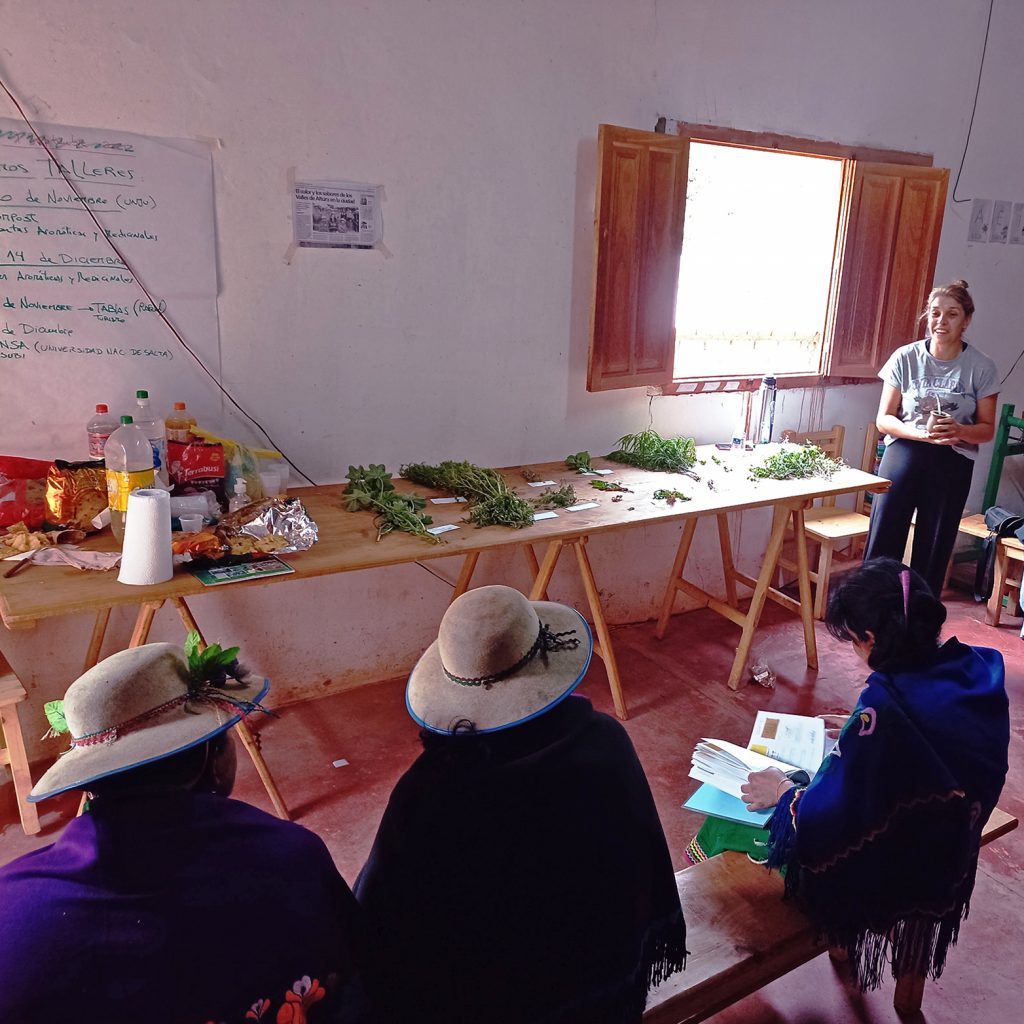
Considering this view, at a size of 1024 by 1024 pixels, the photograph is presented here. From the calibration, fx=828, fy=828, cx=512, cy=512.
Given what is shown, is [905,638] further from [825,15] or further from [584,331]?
[825,15]

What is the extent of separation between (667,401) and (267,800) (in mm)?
2689

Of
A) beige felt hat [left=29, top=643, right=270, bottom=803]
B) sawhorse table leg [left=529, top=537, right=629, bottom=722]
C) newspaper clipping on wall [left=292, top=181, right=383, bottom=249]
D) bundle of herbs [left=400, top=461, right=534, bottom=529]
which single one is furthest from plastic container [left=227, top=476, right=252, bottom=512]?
beige felt hat [left=29, top=643, right=270, bottom=803]

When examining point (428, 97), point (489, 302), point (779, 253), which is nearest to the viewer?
point (428, 97)

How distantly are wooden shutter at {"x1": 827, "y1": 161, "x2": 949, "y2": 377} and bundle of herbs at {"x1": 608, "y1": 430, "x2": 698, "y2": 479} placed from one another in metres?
1.29

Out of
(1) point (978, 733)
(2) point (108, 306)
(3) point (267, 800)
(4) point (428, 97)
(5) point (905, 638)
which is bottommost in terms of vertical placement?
(3) point (267, 800)

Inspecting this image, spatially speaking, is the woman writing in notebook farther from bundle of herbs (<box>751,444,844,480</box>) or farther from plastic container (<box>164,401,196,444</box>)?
plastic container (<box>164,401,196,444</box>)

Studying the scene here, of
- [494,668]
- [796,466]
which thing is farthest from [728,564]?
[494,668]

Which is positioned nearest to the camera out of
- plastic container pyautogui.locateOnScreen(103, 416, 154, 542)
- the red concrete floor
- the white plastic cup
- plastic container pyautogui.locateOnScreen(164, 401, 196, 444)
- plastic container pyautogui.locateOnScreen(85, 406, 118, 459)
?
the red concrete floor

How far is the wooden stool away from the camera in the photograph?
99.3 inches

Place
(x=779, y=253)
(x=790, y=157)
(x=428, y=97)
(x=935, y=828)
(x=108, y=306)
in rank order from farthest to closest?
(x=779, y=253)
(x=790, y=157)
(x=428, y=97)
(x=108, y=306)
(x=935, y=828)

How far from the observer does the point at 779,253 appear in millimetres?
4789

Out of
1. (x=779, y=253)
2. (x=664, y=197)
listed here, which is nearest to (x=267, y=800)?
(x=664, y=197)

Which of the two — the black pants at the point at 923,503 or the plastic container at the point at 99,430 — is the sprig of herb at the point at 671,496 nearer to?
the black pants at the point at 923,503

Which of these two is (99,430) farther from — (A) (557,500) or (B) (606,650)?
(B) (606,650)
